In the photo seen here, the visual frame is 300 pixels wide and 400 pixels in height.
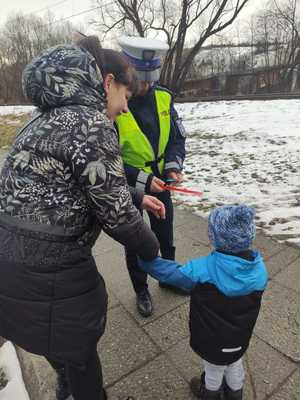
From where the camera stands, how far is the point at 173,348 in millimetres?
2176

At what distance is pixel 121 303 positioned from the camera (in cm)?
265

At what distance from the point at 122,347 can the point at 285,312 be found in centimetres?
114

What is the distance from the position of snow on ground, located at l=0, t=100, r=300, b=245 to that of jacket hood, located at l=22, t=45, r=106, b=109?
2.77 m

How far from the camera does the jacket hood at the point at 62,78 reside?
3.69 feet

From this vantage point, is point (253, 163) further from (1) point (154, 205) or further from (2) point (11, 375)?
(2) point (11, 375)

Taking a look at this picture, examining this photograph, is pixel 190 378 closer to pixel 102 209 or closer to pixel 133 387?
pixel 133 387

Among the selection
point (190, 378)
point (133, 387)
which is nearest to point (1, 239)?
point (133, 387)

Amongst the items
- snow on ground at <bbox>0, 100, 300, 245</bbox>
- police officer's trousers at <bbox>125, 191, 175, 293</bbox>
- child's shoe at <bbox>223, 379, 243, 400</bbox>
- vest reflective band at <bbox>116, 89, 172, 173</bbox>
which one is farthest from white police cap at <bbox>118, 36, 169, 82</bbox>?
snow on ground at <bbox>0, 100, 300, 245</bbox>

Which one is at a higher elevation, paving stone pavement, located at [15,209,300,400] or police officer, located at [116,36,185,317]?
police officer, located at [116,36,185,317]

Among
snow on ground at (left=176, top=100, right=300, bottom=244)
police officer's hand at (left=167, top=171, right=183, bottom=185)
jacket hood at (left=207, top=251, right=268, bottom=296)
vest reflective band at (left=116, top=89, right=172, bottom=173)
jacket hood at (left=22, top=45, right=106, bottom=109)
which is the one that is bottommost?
snow on ground at (left=176, top=100, right=300, bottom=244)

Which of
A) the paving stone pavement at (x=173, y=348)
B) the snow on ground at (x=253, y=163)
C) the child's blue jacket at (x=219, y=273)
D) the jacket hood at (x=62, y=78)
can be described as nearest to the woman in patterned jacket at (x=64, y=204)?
the jacket hood at (x=62, y=78)

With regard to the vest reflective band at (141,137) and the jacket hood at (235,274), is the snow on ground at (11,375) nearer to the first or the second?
the jacket hood at (235,274)

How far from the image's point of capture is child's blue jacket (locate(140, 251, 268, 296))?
1.46 metres

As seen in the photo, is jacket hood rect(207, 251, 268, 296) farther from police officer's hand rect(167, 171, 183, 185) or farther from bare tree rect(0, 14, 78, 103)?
bare tree rect(0, 14, 78, 103)
